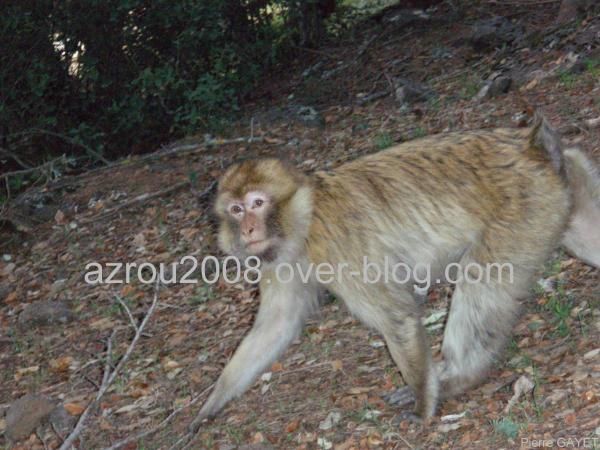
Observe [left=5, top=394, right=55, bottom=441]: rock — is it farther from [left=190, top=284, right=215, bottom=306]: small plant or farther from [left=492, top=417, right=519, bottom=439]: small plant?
[left=492, top=417, right=519, bottom=439]: small plant

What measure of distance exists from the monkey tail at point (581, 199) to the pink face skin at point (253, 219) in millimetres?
1310

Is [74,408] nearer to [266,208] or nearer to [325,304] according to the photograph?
[325,304]

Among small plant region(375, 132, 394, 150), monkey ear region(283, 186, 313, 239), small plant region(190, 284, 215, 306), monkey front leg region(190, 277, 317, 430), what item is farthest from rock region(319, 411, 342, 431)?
small plant region(375, 132, 394, 150)

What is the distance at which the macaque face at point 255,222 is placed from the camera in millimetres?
4359

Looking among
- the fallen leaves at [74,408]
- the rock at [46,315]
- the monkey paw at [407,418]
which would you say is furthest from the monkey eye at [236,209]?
the rock at [46,315]

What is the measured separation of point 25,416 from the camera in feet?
16.9

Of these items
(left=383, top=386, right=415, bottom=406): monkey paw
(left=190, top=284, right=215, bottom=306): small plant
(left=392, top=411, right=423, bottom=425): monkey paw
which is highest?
(left=190, top=284, right=215, bottom=306): small plant

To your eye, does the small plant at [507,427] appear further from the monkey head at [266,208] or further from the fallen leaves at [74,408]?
the fallen leaves at [74,408]

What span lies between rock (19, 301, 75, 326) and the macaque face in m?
2.58

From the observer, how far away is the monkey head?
4.38 metres

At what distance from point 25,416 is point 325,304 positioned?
191 cm

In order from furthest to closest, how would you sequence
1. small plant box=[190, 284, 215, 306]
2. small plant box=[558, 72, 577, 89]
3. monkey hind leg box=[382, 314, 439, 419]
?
small plant box=[558, 72, 577, 89]
small plant box=[190, 284, 215, 306]
monkey hind leg box=[382, 314, 439, 419]

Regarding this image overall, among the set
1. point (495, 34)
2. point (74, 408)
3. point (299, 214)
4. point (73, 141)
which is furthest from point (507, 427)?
point (73, 141)

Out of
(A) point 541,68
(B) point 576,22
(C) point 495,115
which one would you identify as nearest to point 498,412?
(C) point 495,115
